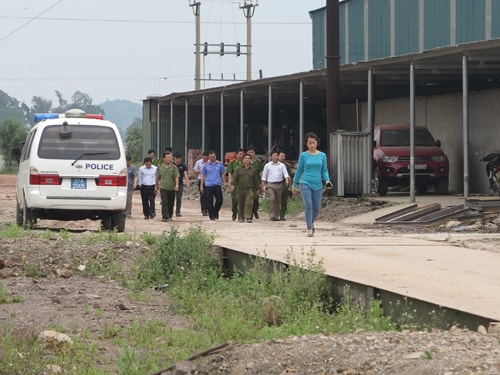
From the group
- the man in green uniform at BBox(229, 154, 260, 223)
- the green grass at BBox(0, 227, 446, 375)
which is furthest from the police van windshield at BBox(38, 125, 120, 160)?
the man in green uniform at BBox(229, 154, 260, 223)

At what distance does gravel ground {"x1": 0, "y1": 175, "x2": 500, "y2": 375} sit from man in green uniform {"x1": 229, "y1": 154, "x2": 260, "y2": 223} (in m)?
4.85

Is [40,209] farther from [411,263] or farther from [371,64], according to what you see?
[371,64]

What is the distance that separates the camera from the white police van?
20156 millimetres

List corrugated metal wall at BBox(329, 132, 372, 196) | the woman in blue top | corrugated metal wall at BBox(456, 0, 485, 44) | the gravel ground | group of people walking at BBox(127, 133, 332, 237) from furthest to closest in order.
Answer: corrugated metal wall at BBox(456, 0, 485, 44) < corrugated metal wall at BBox(329, 132, 372, 196) < group of people walking at BBox(127, 133, 332, 237) < the woman in blue top < the gravel ground

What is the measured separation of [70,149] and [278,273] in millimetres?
8985

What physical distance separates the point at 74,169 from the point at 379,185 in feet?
42.2

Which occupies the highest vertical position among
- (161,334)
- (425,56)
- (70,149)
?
(425,56)

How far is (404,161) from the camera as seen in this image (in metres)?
31.4

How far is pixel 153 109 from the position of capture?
176 feet

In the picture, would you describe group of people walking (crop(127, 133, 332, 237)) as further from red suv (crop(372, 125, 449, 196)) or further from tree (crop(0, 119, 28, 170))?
tree (crop(0, 119, 28, 170))

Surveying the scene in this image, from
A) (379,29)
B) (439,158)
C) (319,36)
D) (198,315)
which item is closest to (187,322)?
(198,315)

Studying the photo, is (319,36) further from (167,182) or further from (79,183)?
(79,183)

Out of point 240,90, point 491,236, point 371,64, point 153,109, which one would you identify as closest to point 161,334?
point 491,236

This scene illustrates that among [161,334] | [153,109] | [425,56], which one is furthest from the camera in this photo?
[153,109]
